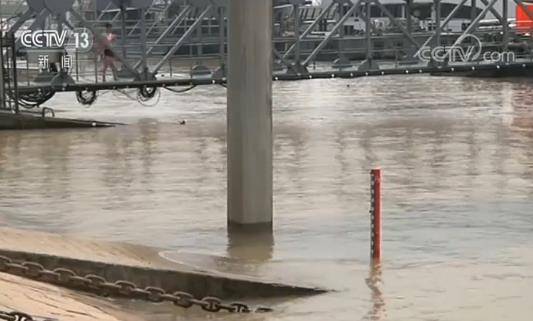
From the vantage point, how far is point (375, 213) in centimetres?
1145

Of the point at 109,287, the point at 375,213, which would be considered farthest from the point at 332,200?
the point at 109,287

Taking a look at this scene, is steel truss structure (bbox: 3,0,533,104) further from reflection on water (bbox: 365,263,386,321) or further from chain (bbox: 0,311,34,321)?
chain (bbox: 0,311,34,321)

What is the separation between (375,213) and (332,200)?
4.35 m

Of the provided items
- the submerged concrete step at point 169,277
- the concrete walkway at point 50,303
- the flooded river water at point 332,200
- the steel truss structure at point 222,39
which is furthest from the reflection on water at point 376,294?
the steel truss structure at point 222,39

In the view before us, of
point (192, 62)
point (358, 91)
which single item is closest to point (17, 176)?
point (192, 62)

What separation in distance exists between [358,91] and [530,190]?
25043mm

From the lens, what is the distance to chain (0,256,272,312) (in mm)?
9656

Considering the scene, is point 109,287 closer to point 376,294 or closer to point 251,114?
point 376,294

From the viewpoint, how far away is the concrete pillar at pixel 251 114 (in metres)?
13.4

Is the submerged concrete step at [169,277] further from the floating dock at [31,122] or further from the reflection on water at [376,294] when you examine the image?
the floating dock at [31,122]

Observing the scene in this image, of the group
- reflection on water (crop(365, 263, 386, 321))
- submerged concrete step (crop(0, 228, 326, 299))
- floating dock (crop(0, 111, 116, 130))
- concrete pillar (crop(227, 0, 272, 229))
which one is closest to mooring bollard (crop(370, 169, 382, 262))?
reflection on water (crop(365, 263, 386, 321))

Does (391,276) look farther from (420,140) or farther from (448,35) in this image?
(448,35)

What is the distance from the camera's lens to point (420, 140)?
23875 millimetres

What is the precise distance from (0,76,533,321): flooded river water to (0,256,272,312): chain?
160mm
